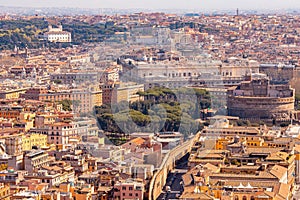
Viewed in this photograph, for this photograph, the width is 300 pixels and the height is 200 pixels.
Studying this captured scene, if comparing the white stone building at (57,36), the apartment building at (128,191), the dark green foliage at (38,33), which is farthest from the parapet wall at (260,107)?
the white stone building at (57,36)

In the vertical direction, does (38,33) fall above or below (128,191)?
below

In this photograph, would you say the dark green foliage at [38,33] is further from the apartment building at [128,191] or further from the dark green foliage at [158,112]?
Result: the apartment building at [128,191]

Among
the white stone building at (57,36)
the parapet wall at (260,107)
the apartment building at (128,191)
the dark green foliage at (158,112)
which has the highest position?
the apartment building at (128,191)

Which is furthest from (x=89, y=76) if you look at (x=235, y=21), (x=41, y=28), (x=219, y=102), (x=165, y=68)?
(x=235, y=21)

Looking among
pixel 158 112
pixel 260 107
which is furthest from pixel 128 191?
pixel 260 107

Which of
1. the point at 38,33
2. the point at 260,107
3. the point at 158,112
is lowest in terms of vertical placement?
the point at 38,33

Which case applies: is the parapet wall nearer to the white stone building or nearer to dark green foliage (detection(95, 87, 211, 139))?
dark green foliage (detection(95, 87, 211, 139))

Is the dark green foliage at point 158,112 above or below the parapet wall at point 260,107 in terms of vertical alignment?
above

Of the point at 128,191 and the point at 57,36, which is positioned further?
the point at 57,36

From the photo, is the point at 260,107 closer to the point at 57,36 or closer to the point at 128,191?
the point at 128,191

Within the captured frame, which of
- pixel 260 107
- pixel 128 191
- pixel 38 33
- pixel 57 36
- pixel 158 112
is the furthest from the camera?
pixel 38 33

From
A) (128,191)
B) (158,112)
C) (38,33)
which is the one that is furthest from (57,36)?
(128,191)

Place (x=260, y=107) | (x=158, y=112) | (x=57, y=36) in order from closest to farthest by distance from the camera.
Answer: (x=158, y=112) < (x=260, y=107) < (x=57, y=36)
